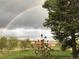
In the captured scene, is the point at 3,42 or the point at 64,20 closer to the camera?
the point at 64,20

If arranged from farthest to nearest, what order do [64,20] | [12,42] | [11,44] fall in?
[11,44]
[12,42]
[64,20]

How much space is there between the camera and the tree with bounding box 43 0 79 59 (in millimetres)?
46125

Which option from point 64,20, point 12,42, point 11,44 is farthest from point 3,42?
point 64,20

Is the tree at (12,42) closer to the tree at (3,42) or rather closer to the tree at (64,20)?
the tree at (3,42)

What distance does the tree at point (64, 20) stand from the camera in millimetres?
46125

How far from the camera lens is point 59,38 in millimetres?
48312

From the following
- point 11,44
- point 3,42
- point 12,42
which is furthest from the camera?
point 3,42

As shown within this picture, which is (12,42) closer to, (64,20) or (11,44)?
(11,44)

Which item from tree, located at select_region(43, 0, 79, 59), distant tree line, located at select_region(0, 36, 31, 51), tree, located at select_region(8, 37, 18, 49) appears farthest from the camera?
tree, located at select_region(8, 37, 18, 49)

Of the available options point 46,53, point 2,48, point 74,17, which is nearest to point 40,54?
point 46,53

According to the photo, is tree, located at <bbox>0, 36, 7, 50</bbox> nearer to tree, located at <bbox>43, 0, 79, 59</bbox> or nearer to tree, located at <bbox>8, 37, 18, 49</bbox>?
tree, located at <bbox>8, 37, 18, 49</bbox>

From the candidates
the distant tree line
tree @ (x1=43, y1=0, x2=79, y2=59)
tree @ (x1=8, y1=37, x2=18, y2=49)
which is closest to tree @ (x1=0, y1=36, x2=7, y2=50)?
the distant tree line

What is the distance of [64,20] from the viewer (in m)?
47.5

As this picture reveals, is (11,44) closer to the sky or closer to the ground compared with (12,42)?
closer to the ground
